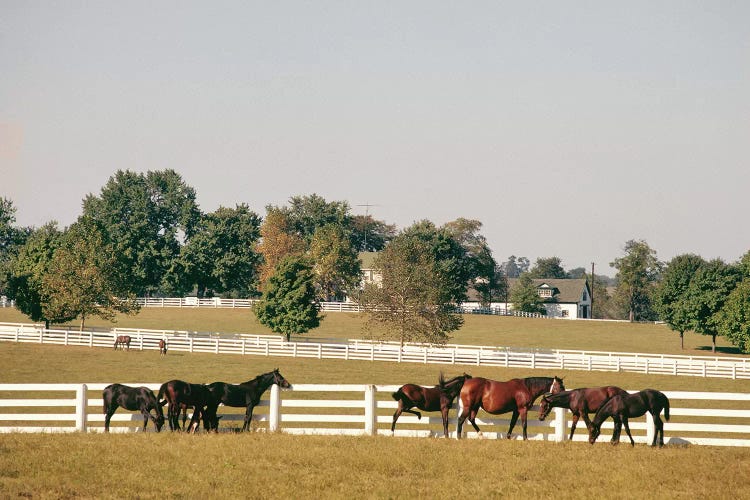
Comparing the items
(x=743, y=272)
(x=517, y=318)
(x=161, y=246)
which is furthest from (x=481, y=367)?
(x=161, y=246)

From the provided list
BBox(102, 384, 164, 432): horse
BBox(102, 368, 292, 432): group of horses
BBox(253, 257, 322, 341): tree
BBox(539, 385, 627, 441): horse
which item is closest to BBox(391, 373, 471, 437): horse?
BBox(539, 385, 627, 441): horse

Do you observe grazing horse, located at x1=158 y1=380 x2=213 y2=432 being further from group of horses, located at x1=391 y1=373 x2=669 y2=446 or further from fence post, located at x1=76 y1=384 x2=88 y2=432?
group of horses, located at x1=391 y1=373 x2=669 y2=446

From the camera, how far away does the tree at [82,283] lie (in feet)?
215

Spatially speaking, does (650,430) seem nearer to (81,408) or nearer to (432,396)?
(432,396)

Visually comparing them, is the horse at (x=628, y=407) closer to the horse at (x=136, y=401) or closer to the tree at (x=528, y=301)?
the horse at (x=136, y=401)

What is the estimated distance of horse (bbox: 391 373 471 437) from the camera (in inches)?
765

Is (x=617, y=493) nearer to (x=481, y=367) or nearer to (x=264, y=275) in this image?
(x=481, y=367)

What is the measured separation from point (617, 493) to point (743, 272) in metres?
70.3

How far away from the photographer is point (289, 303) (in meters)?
67.5

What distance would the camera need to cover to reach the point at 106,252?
224 feet

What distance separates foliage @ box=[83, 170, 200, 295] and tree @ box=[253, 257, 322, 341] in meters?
43.3

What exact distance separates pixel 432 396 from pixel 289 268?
49.8 m

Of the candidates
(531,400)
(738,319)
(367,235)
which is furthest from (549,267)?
(531,400)

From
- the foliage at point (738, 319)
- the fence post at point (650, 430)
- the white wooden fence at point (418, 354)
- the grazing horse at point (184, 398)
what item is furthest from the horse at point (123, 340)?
the fence post at point (650, 430)
